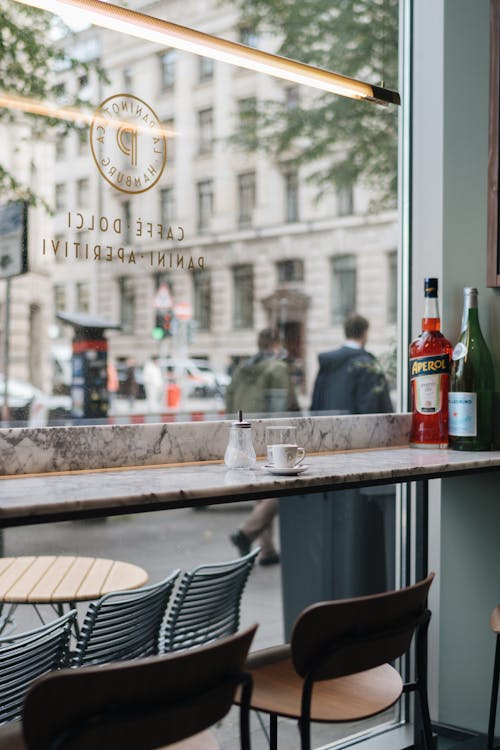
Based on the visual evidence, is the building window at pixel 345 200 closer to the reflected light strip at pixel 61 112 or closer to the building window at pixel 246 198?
the building window at pixel 246 198

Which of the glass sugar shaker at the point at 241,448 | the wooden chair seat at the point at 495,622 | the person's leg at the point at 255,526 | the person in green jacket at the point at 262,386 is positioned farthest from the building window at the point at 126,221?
the person's leg at the point at 255,526

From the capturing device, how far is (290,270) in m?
5.91

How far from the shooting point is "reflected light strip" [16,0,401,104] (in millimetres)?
2168

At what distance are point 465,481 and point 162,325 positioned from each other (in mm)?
1912

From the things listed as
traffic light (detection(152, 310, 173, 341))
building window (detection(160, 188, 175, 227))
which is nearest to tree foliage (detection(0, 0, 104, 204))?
building window (detection(160, 188, 175, 227))

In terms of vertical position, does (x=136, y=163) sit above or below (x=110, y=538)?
above

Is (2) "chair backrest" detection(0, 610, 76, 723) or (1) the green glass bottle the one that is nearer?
(2) "chair backrest" detection(0, 610, 76, 723)

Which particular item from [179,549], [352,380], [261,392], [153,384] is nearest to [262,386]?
[261,392]

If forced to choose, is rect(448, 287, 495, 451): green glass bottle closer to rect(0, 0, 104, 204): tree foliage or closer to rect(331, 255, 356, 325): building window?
rect(0, 0, 104, 204): tree foliage

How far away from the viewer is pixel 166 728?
1336 mm

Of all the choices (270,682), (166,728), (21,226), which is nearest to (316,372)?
Answer: (21,226)

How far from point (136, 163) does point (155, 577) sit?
1.97 m

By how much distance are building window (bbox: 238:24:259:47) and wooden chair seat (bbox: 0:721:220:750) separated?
3489mm

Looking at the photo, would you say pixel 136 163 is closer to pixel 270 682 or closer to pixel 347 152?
pixel 270 682
